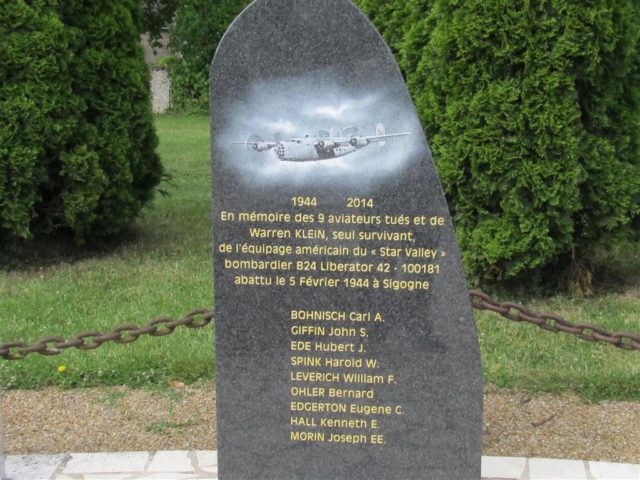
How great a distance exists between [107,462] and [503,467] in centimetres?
184

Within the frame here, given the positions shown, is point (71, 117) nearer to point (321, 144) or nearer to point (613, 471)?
point (321, 144)

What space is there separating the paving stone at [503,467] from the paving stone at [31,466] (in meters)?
1.99

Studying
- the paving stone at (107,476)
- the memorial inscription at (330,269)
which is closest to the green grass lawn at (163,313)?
the paving stone at (107,476)

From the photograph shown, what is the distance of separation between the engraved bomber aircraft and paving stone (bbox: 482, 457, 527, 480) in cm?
161

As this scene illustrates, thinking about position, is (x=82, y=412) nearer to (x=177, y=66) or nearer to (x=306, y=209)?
(x=306, y=209)

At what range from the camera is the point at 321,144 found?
11.7ft

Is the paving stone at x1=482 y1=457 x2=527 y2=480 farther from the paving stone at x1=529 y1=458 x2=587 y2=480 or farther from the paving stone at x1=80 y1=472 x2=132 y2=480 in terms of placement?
the paving stone at x1=80 y1=472 x2=132 y2=480

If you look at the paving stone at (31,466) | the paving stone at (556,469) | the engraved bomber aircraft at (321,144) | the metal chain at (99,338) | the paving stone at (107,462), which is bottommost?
the paving stone at (31,466)

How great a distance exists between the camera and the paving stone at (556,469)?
4070 mm

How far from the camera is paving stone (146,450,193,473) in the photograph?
13.8 ft

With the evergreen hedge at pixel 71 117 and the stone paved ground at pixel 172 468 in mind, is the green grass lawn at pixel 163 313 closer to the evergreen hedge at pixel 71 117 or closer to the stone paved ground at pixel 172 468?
the evergreen hedge at pixel 71 117

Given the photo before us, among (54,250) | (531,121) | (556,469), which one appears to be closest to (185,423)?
(556,469)

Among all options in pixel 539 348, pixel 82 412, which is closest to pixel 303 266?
pixel 82 412

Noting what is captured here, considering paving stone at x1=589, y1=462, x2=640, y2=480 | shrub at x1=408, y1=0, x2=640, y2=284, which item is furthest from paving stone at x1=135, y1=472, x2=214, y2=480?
shrub at x1=408, y1=0, x2=640, y2=284
